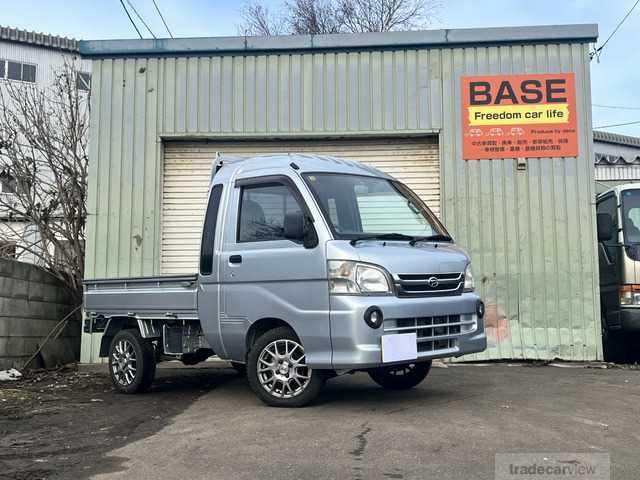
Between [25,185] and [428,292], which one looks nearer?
[428,292]

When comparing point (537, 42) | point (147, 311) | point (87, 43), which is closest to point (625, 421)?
point (147, 311)

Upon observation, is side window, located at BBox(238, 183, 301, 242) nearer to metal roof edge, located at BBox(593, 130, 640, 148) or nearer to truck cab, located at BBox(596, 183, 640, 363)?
truck cab, located at BBox(596, 183, 640, 363)

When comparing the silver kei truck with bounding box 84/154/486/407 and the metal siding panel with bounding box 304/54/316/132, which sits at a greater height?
the metal siding panel with bounding box 304/54/316/132

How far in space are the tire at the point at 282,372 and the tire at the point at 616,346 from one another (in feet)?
19.0

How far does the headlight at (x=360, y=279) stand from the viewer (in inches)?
210

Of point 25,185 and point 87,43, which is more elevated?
point 87,43

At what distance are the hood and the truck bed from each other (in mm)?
1812

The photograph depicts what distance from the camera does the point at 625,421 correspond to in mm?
5438

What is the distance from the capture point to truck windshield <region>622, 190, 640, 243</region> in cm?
902

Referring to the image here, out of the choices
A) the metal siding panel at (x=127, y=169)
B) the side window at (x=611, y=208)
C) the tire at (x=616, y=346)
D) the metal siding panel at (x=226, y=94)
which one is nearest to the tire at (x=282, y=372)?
the metal siding panel at (x=127, y=169)

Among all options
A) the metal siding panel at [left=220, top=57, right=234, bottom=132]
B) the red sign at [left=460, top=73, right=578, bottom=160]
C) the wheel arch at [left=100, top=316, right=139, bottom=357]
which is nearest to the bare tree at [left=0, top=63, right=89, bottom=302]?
the metal siding panel at [left=220, top=57, right=234, bottom=132]

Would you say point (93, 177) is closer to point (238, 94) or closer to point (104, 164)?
point (104, 164)

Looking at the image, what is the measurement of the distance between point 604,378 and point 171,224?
6.62 metres

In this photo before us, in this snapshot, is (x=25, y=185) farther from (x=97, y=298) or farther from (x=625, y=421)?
(x=625, y=421)
